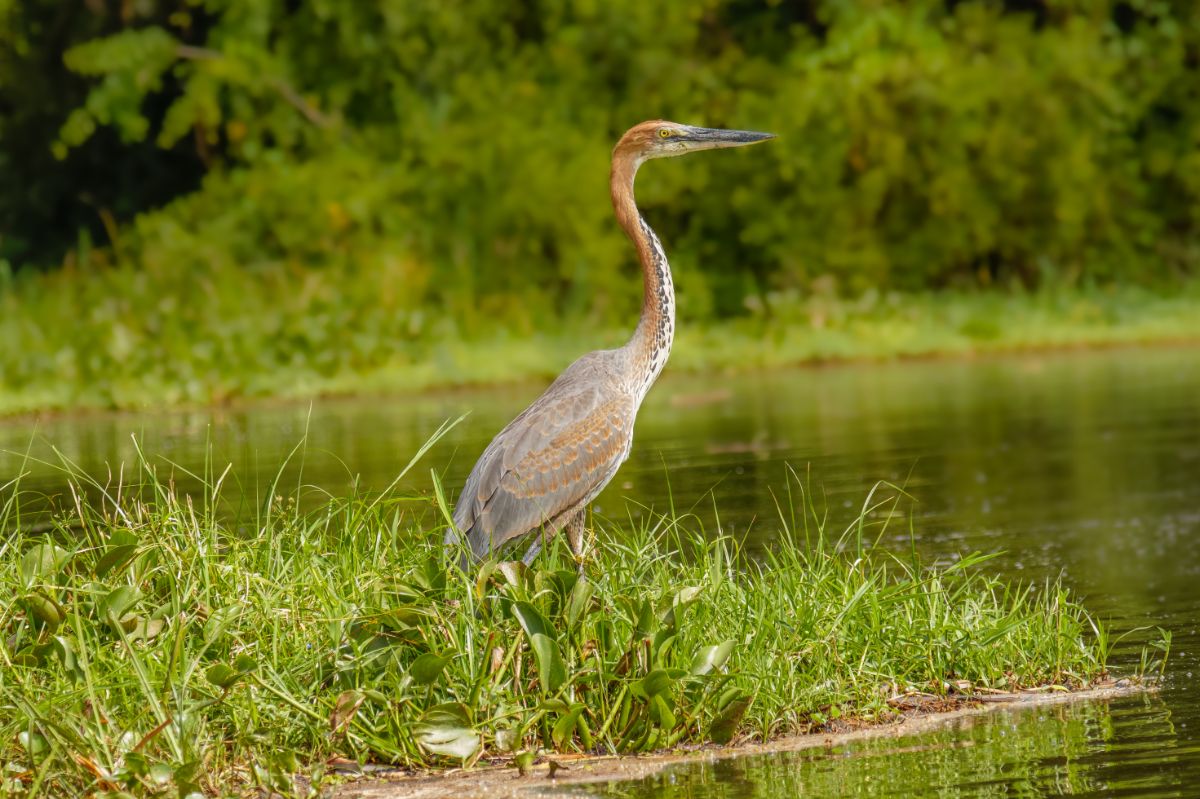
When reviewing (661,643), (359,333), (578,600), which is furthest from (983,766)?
(359,333)

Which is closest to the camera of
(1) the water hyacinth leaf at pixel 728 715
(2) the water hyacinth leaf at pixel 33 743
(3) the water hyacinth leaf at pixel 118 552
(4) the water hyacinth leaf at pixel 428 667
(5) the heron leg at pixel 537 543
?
(2) the water hyacinth leaf at pixel 33 743

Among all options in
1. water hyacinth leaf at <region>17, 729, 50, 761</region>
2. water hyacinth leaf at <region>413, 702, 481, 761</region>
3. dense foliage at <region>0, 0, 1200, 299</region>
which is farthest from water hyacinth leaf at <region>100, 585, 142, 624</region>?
dense foliage at <region>0, 0, 1200, 299</region>

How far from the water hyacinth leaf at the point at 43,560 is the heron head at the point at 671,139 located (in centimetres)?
313

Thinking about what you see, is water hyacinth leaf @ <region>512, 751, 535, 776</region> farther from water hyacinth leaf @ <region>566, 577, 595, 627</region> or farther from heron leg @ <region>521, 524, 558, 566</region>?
heron leg @ <region>521, 524, 558, 566</region>

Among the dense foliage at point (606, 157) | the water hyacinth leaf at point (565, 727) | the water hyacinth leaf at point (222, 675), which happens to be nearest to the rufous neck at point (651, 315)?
the water hyacinth leaf at point (565, 727)

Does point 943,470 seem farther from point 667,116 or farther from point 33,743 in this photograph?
point 667,116

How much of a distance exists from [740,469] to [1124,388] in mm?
5787

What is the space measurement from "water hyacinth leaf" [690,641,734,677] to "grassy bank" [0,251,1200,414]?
12.7 metres

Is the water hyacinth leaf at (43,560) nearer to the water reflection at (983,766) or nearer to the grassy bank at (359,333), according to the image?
the water reflection at (983,766)

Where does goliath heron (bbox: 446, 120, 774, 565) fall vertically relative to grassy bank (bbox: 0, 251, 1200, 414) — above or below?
above

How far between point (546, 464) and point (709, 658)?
156cm

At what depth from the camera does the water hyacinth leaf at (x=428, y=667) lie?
5672mm

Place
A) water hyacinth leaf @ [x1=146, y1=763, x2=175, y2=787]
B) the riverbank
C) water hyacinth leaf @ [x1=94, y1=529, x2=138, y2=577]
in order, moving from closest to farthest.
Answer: water hyacinth leaf @ [x1=146, y1=763, x2=175, y2=787]
the riverbank
water hyacinth leaf @ [x1=94, y1=529, x2=138, y2=577]

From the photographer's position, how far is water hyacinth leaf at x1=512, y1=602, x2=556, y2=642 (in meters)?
5.84
